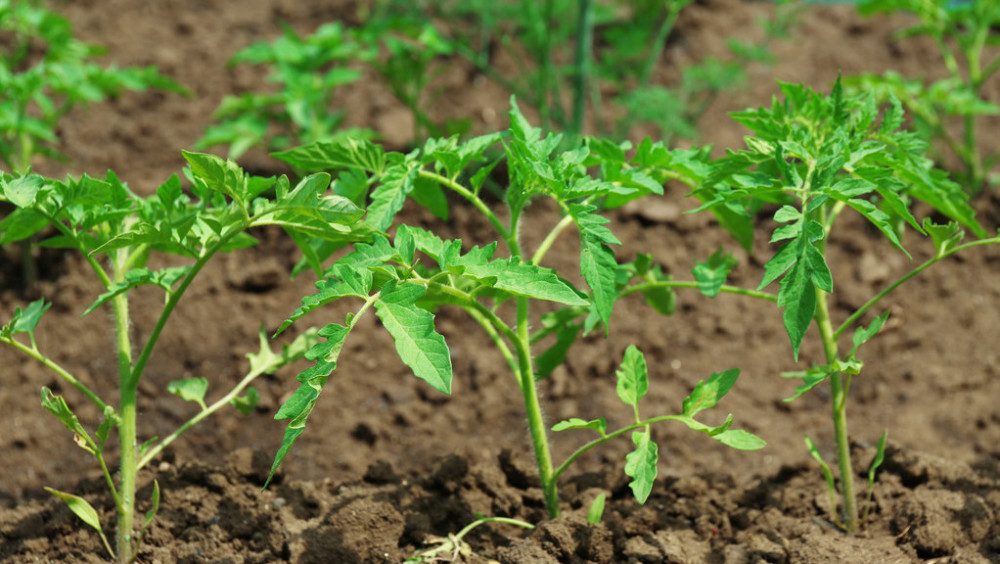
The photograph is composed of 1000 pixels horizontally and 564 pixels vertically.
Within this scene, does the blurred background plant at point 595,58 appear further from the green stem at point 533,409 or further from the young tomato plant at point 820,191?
the green stem at point 533,409

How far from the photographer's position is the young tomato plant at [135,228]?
1.68 metres

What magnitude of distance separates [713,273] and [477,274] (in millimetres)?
666

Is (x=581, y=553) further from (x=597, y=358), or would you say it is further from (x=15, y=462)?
(x=15, y=462)

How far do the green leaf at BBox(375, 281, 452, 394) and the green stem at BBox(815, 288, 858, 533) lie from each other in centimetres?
90

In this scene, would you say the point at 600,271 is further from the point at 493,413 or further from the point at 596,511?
the point at 493,413

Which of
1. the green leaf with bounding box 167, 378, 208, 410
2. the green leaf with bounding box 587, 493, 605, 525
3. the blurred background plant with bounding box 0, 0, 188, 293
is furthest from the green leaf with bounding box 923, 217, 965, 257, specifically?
the blurred background plant with bounding box 0, 0, 188, 293

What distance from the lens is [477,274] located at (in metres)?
1.65

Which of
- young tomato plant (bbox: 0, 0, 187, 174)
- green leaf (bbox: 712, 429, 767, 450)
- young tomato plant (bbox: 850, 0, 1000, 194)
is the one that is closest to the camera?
green leaf (bbox: 712, 429, 767, 450)

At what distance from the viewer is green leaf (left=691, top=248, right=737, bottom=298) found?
2012 millimetres

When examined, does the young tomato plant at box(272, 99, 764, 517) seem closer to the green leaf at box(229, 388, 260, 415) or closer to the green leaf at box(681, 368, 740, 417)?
the green leaf at box(681, 368, 740, 417)

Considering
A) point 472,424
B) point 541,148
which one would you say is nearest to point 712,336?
point 472,424

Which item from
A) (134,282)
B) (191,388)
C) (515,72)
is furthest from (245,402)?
(515,72)

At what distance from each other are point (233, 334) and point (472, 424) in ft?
2.82

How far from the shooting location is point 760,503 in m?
2.29
